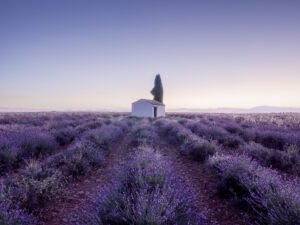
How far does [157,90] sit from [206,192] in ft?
140

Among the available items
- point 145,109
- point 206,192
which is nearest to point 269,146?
point 206,192

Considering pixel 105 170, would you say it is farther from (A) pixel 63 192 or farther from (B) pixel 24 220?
(B) pixel 24 220

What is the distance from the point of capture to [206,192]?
5.77m

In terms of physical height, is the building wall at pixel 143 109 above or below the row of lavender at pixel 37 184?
above

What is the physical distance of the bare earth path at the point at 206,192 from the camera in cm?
448

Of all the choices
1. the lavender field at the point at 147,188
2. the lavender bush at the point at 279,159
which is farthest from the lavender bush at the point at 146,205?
the lavender bush at the point at 279,159

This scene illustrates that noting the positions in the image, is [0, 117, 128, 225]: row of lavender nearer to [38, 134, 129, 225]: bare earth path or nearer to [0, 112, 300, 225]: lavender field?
[0, 112, 300, 225]: lavender field

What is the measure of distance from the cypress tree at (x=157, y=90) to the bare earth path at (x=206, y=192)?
3826cm

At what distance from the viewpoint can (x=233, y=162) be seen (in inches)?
225

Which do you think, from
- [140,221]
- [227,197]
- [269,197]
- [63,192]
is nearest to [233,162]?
[227,197]

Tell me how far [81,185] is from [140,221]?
3677 millimetres

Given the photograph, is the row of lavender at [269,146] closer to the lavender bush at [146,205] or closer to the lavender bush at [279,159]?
the lavender bush at [279,159]

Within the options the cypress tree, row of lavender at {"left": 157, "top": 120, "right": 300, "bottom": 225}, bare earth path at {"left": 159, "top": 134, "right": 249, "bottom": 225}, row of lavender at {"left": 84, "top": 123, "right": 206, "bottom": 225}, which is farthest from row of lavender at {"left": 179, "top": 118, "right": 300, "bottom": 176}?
the cypress tree

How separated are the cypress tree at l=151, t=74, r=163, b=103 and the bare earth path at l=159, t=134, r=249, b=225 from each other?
3826 centimetres
